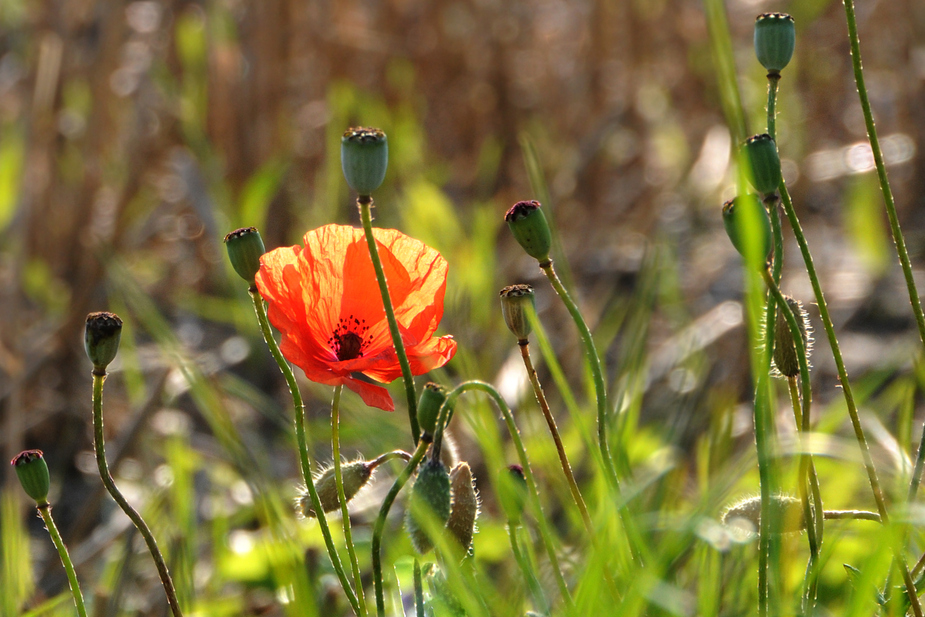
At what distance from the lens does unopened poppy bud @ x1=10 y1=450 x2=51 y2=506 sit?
0.70 metres

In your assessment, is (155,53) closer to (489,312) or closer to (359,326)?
(489,312)

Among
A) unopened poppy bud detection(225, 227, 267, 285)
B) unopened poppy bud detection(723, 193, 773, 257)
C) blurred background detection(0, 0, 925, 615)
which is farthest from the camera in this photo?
blurred background detection(0, 0, 925, 615)

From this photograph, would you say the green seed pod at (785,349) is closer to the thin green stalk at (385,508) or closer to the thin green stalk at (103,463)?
the thin green stalk at (385,508)

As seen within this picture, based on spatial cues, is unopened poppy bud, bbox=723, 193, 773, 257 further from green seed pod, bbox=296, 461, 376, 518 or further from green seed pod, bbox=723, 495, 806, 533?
green seed pod, bbox=296, 461, 376, 518

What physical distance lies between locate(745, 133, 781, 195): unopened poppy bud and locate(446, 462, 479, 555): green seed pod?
310 mm

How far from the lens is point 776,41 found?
697mm

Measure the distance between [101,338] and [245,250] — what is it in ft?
0.38

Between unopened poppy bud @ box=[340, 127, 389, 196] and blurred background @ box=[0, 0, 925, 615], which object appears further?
blurred background @ box=[0, 0, 925, 615]

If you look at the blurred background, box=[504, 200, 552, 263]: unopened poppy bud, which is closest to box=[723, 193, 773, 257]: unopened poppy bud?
box=[504, 200, 552, 263]: unopened poppy bud

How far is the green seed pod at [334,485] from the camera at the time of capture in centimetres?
77

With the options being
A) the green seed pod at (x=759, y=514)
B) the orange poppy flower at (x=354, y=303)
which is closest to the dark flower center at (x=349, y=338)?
the orange poppy flower at (x=354, y=303)

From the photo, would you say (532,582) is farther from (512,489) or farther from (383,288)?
(383,288)

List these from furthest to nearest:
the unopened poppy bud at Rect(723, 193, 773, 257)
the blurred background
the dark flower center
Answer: the blurred background, the dark flower center, the unopened poppy bud at Rect(723, 193, 773, 257)

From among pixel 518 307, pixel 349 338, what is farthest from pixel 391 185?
pixel 518 307
